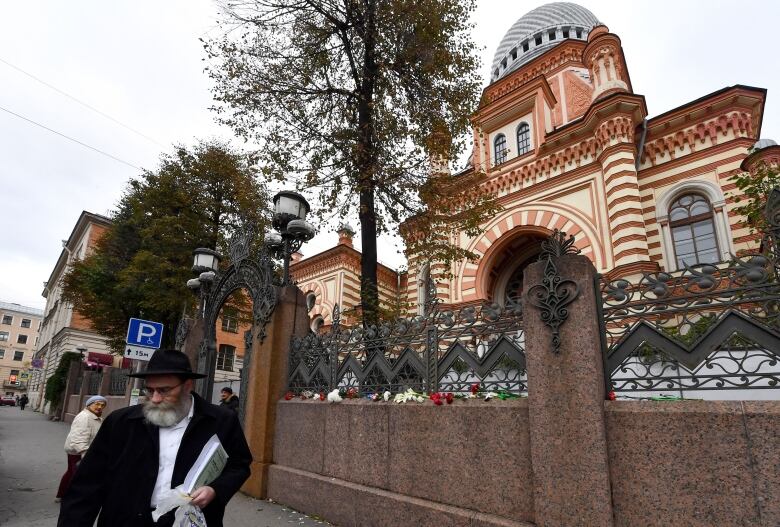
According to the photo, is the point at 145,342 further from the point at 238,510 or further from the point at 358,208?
the point at 358,208

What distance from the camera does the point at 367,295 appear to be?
9531 millimetres

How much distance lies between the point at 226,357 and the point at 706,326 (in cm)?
4130

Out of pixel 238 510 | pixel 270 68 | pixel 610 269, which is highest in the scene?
pixel 270 68

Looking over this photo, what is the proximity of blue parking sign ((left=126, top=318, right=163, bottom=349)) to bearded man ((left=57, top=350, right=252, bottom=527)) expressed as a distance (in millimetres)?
5970

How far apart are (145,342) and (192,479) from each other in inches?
265

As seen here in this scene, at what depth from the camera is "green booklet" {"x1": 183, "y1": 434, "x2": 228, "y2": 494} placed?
2.53 meters

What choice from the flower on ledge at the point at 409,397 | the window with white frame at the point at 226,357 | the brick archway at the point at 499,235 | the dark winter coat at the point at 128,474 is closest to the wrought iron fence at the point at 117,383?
the brick archway at the point at 499,235

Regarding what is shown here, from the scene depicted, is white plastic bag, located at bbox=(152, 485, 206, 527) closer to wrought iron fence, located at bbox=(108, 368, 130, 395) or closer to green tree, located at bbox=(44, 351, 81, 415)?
wrought iron fence, located at bbox=(108, 368, 130, 395)

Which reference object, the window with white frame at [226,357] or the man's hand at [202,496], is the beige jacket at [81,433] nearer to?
the man's hand at [202,496]

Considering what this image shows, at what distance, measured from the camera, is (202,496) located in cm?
244

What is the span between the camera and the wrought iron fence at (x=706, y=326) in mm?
3213

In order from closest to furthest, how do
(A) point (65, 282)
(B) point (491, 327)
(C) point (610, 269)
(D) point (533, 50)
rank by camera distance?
(B) point (491, 327)
(C) point (610, 269)
(A) point (65, 282)
(D) point (533, 50)

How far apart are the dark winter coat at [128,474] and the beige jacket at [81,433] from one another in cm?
594

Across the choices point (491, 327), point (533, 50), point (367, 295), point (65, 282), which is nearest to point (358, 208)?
point (367, 295)
